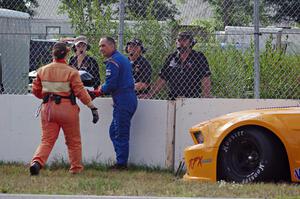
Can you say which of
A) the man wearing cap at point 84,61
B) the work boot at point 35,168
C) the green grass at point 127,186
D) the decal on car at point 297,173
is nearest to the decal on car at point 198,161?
the green grass at point 127,186

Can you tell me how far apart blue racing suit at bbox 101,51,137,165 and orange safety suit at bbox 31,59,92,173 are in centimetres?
56

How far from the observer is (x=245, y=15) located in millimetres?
11008

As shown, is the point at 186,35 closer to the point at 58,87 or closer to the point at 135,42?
the point at 135,42

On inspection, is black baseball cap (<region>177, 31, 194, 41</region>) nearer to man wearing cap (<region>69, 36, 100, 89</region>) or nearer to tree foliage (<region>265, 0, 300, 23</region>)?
tree foliage (<region>265, 0, 300, 23</region>)

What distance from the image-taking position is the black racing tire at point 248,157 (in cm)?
867

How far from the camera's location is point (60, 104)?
9.71 metres

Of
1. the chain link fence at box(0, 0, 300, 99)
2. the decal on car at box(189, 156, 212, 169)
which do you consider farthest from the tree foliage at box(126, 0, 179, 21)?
the decal on car at box(189, 156, 212, 169)

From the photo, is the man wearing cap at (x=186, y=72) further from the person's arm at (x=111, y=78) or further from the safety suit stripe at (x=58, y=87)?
the safety suit stripe at (x=58, y=87)

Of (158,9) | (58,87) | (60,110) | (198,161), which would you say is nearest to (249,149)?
(198,161)

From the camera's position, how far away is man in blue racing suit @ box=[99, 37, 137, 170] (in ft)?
33.8

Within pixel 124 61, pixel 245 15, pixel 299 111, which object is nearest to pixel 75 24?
pixel 124 61

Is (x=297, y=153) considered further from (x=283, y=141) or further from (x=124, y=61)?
(x=124, y=61)

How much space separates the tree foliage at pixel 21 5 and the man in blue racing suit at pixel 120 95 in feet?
6.12

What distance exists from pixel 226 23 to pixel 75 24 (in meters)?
2.29
